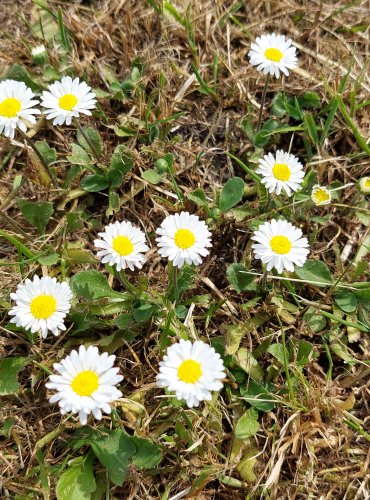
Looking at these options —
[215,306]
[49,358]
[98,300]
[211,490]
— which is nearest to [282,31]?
[215,306]

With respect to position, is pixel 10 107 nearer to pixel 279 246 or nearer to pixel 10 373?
pixel 10 373

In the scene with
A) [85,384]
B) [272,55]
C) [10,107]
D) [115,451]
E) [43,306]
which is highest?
[272,55]

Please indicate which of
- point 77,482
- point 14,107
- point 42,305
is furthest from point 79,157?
point 77,482

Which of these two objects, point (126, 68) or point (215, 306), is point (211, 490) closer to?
point (215, 306)

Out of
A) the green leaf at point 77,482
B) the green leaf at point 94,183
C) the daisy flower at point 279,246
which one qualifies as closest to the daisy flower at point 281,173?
the daisy flower at point 279,246

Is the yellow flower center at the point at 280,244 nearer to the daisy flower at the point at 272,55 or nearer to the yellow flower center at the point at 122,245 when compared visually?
the yellow flower center at the point at 122,245
